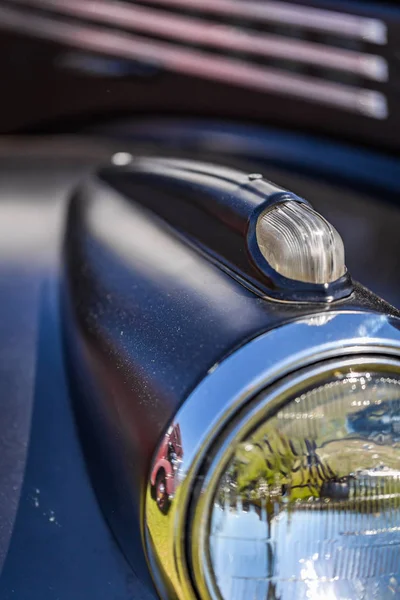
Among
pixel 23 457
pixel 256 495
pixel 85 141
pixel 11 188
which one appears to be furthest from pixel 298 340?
pixel 85 141

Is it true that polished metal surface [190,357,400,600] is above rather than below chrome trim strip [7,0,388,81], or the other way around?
below

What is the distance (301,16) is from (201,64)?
203mm

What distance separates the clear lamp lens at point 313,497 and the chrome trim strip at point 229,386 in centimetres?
2

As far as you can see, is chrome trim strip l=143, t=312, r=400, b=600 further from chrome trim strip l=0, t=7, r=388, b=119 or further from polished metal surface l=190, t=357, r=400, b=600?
chrome trim strip l=0, t=7, r=388, b=119

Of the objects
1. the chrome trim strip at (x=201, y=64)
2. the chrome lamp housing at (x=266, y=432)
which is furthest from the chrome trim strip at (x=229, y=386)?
the chrome trim strip at (x=201, y=64)

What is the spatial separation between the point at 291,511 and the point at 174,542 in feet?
0.32

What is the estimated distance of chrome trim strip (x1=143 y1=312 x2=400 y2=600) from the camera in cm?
56

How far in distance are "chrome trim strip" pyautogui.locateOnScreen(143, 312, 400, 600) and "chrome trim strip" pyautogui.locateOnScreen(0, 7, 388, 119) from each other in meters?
0.84

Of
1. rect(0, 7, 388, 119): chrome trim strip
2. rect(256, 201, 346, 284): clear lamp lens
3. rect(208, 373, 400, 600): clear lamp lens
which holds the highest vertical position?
rect(0, 7, 388, 119): chrome trim strip

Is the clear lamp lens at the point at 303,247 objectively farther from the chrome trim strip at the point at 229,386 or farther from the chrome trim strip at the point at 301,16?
the chrome trim strip at the point at 301,16

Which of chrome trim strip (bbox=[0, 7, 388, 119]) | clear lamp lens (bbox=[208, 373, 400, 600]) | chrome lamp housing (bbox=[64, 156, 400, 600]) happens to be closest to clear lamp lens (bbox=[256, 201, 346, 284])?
chrome lamp housing (bbox=[64, 156, 400, 600])

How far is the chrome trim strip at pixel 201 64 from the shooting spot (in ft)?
4.37

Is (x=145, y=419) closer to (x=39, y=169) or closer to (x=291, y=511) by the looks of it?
(x=291, y=511)

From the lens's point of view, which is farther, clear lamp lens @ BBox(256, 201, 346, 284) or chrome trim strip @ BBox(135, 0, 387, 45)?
chrome trim strip @ BBox(135, 0, 387, 45)
